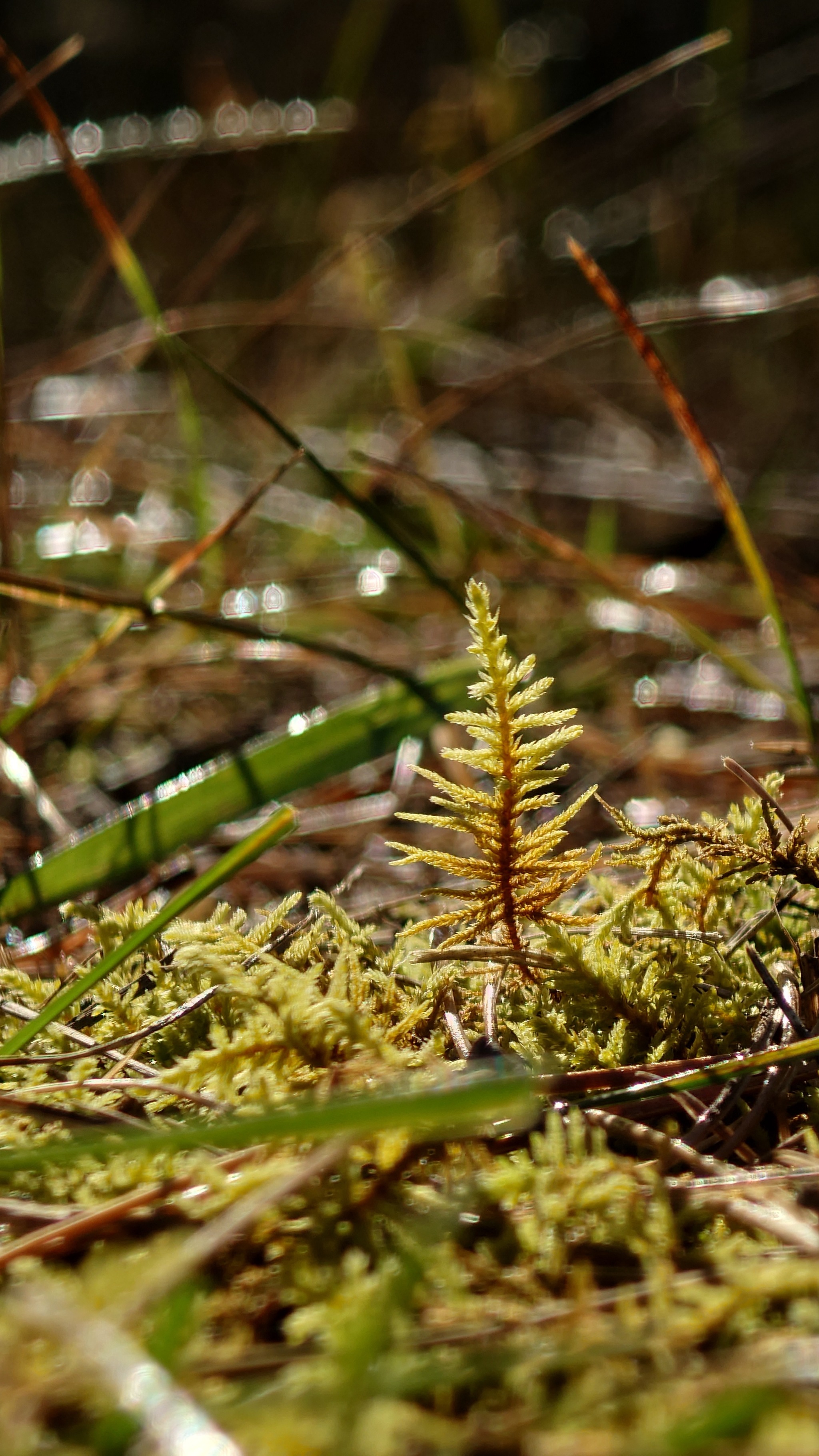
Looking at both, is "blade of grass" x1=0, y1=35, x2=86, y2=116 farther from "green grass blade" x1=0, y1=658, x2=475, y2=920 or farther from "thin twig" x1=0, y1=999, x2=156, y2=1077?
"thin twig" x1=0, y1=999, x2=156, y2=1077

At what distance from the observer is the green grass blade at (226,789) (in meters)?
1.06

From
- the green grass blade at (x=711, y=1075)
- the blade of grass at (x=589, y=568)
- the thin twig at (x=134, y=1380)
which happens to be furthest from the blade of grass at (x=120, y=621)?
the thin twig at (x=134, y=1380)

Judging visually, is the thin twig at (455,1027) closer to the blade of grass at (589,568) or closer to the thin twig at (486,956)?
the thin twig at (486,956)

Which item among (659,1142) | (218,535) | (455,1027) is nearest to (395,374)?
(218,535)

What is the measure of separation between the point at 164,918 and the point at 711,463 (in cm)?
77

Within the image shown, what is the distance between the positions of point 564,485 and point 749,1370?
7.70ft

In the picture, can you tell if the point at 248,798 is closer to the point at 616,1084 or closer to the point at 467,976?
the point at 467,976

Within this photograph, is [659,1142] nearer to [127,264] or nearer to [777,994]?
[777,994]

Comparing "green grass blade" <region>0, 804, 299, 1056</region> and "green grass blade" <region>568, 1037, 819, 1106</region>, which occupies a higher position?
"green grass blade" <region>0, 804, 299, 1056</region>

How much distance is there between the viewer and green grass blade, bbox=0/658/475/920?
1.06 meters

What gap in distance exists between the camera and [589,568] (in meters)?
1.47

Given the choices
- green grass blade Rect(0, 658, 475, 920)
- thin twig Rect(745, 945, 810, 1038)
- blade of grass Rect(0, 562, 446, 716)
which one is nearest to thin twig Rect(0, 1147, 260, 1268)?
thin twig Rect(745, 945, 810, 1038)

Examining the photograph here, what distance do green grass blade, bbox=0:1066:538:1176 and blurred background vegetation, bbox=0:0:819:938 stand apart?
595 millimetres

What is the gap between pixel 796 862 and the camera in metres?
0.73
